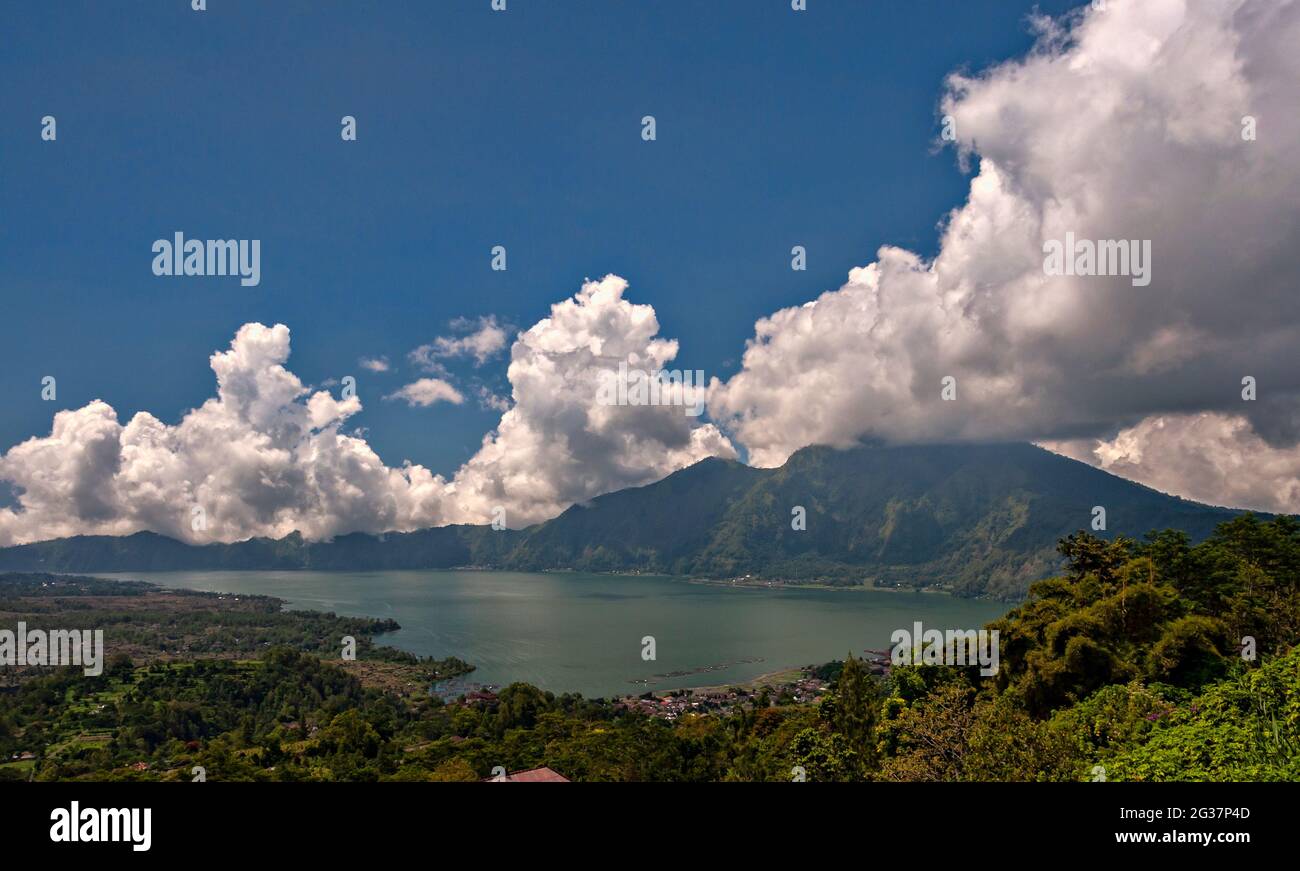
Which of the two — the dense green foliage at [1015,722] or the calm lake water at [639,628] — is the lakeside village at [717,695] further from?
the calm lake water at [639,628]

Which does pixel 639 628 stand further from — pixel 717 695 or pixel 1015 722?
pixel 1015 722

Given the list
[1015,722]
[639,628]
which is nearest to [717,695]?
[1015,722]

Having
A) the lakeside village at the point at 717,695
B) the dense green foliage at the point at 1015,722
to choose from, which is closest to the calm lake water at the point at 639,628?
the lakeside village at the point at 717,695

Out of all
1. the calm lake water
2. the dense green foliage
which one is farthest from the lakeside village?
the calm lake water

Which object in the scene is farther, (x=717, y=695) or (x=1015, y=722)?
(x=717, y=695)

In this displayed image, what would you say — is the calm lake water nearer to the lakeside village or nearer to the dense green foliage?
the lakeside village
